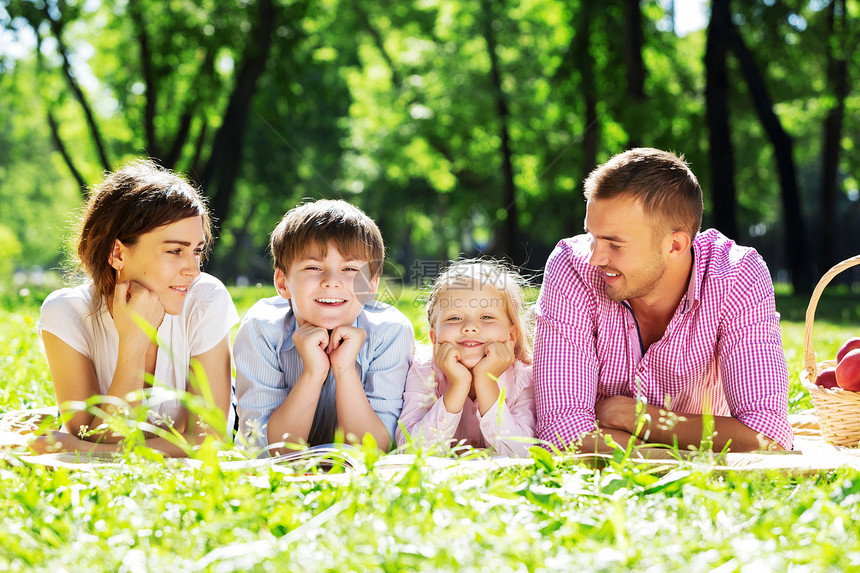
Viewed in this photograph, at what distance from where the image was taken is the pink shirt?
3025mm

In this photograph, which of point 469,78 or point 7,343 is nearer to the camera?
point 7,343

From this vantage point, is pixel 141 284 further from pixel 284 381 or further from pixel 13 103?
pixel 13 103

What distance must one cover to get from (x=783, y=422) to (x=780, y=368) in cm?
21

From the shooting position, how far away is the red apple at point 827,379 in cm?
346

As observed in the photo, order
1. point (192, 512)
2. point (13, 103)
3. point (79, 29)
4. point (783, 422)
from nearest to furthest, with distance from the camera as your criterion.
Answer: point (192, 512) → point (783, 422) → point (79, 29) → point (13, 103)

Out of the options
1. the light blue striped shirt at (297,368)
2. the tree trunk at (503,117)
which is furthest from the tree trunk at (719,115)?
the light blue striped shirt at (297,368)

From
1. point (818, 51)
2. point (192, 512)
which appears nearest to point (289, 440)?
point (192, 512)

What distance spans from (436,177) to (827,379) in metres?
20.3

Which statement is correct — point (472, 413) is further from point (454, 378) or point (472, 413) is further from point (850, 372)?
point (850, 372)

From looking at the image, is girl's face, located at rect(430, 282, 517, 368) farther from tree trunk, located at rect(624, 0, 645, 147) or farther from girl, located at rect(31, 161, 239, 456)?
tree trunk, located at rect(624, 0, 645, 147)

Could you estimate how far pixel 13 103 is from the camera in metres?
18.6

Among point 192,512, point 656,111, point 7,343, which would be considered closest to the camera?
point 192,512

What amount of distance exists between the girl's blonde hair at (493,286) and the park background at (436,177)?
0.83 meters

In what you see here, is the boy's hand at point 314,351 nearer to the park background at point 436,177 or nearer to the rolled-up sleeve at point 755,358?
the park background at point 436,177
